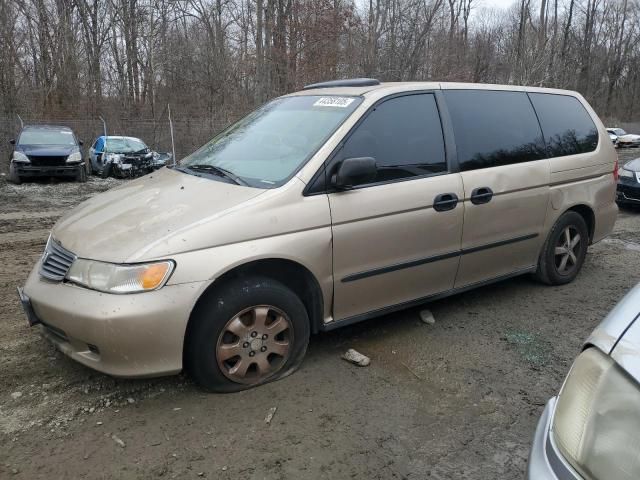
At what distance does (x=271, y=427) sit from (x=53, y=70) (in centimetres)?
2344

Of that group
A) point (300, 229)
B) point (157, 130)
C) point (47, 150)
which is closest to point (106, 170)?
point (47, 150)

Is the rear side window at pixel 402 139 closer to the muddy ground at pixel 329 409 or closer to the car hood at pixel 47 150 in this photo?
the muddy ground at pixel 329 409

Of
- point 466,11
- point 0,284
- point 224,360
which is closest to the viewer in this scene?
point 224,360

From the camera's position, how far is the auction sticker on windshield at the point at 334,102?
3.71 meters

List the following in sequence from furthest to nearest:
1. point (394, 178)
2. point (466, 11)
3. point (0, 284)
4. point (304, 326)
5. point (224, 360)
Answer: point (466, 11)
point (0, 284)
point (394, 178)
point (304, 326)
point (224, 360)

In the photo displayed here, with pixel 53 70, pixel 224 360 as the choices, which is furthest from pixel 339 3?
pixel 224 360

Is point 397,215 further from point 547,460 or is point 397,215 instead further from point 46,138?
point 46,138

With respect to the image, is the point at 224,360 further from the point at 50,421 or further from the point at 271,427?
the point at 50,421

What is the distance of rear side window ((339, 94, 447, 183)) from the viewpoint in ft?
11.7

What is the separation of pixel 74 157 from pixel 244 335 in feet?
40.8

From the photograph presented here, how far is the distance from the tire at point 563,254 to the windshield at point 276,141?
2413 mm

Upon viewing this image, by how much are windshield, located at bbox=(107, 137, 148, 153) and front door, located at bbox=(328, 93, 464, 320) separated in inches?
545

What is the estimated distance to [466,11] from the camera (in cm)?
3988

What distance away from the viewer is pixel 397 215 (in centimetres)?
358
